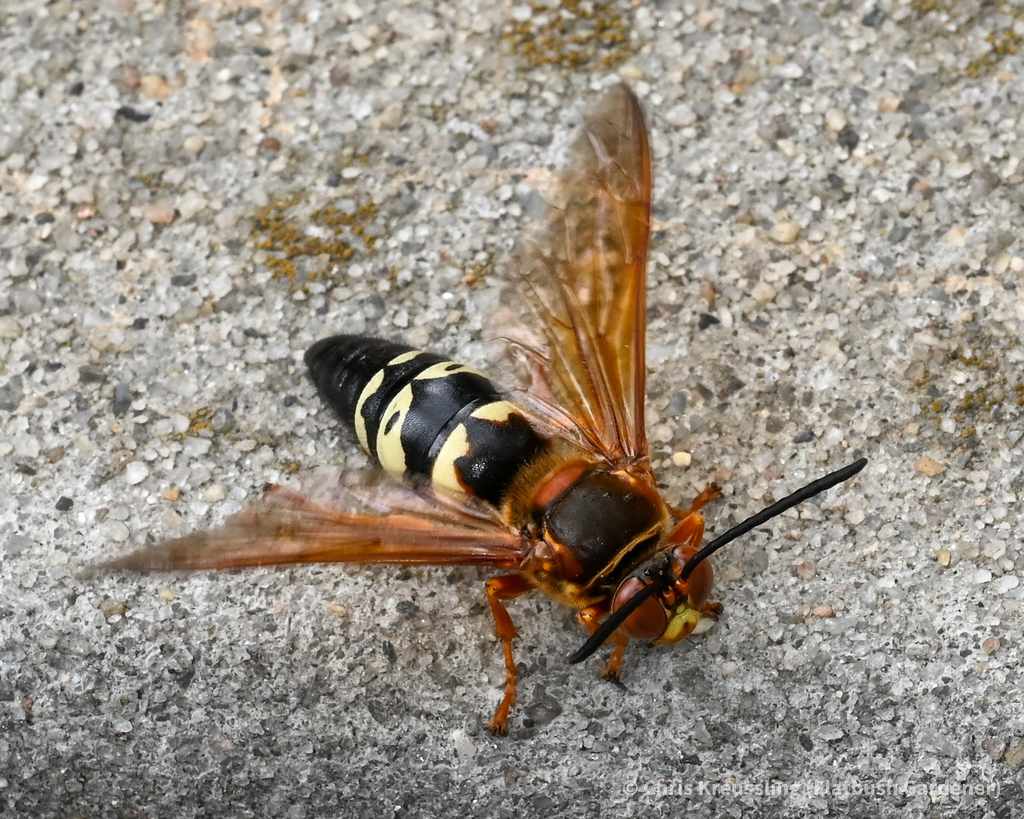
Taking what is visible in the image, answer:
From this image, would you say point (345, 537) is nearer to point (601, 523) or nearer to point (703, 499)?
point (601, 523)

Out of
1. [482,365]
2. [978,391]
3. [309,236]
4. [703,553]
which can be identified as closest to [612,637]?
[703,553]

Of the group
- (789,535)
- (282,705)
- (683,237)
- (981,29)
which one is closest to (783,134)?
(683,237)

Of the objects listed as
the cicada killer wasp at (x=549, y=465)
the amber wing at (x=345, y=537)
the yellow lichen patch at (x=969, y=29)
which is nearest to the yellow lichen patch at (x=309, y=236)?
the cicada killer wasp at (x=549, y=465)

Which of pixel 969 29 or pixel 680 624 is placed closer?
pixel 680 624

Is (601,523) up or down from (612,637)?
up

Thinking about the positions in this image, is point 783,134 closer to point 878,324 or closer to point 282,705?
point 878,324

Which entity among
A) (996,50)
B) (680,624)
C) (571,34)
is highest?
(571,34)
